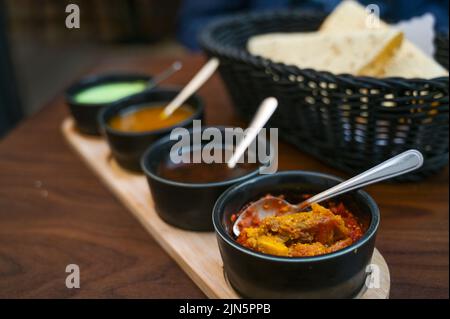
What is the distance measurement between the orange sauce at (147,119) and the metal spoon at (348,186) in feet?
1.31

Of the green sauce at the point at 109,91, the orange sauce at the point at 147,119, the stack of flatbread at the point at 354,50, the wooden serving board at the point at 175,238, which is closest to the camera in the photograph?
the wooden serving board at the point at 175,238

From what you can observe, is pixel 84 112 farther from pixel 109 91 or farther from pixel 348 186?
pixel 348 186

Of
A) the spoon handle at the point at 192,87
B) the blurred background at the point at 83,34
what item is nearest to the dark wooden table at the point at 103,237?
the spoon handle at the point at 192,87

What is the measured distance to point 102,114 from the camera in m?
1.09

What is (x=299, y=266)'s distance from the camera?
1.87 ft

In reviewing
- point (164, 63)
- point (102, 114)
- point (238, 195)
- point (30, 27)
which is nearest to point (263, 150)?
point (238, 195)

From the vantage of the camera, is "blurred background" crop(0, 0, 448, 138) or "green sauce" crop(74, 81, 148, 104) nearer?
"green sauce" crop(74, 81, 148, 104)

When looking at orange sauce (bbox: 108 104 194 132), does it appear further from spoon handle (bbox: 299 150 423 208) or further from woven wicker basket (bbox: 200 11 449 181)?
spoon handle (bbox: 299 150 423 208)

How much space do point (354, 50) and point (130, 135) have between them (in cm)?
50

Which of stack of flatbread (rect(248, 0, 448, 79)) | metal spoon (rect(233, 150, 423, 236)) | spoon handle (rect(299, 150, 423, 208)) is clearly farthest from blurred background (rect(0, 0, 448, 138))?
spoon handle (rect(299, 150, 423, 208))

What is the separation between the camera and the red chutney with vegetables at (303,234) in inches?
24.2

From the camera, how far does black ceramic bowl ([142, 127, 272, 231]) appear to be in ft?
2.54

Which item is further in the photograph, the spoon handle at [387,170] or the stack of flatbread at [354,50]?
the stack of flatbread at [354,50]

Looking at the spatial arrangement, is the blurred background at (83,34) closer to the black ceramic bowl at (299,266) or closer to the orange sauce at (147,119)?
the orange sauce at (147,119)
